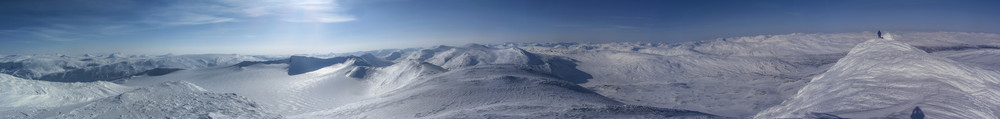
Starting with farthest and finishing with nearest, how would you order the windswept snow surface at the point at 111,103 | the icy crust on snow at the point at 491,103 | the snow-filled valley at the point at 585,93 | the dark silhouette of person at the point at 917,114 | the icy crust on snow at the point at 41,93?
the icy crust on snow at the point at 41,93 < the windswept snow surface at the point at 111,103 < the icy crust on snow at the point at 491,103 < the snow-filled valley at the point at 585,93 < the dark silhouette of person at the point at 917,114

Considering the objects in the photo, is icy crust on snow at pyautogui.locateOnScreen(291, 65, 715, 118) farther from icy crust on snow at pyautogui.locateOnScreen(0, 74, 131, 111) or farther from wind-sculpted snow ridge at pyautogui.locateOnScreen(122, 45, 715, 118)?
icy crust on snow at pyautogui.locateOnScreen(0, 74, 131, 111)

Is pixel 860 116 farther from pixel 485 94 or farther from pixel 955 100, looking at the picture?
pixel 485 94

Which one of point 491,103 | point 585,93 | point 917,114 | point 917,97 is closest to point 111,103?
point 491,103

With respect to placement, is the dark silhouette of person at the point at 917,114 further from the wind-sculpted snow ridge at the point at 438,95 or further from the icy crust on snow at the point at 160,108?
the icy crust on snow at the point at 160,108

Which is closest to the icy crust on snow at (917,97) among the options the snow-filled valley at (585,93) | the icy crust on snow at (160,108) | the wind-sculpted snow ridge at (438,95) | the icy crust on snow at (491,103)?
the snow-filled valley at (585,93)

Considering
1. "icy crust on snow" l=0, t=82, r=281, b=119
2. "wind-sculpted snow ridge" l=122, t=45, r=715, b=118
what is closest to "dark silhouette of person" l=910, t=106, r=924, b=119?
"wind-sculpted snow ridge" l=122, t=45, r=715, b=118

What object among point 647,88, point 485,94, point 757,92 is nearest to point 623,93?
point 647,88

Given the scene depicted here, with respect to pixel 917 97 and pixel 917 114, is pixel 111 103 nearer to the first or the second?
pixel 917 114

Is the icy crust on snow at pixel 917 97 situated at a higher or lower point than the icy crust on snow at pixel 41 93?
higher
